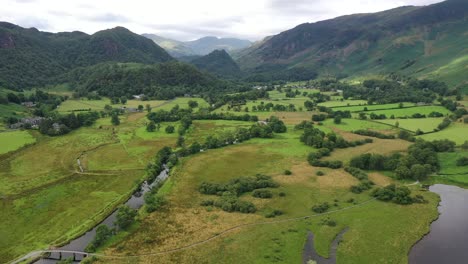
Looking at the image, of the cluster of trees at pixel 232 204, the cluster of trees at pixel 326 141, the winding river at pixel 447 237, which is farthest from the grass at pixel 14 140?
the winding river at pixel 447 237

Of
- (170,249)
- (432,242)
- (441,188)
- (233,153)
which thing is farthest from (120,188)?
(441,188)

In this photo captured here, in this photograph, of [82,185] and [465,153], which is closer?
[82,185]

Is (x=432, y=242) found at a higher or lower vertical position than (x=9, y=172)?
lower

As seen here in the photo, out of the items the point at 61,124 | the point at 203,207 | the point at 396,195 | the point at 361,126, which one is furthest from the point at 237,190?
the point at 61,124

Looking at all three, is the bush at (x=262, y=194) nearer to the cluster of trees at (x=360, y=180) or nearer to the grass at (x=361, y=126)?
the cluster of trees at (x=360, y=180)

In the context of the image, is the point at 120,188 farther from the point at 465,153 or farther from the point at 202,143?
the point at 465,153
